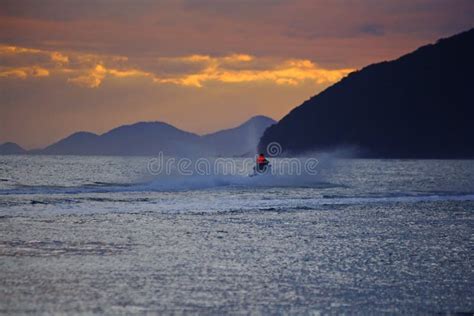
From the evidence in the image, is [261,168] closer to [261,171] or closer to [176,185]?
[261,171]

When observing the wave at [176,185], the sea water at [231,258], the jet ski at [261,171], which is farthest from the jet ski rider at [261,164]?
the sea water at [231,258]

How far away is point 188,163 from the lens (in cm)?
9994

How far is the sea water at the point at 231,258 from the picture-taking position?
15758 mm

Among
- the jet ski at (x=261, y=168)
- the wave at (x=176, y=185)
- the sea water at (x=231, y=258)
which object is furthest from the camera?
the jet ski at (x=261, y=168)

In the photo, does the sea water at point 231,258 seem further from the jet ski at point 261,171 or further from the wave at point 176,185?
the jet ski at point 261,171

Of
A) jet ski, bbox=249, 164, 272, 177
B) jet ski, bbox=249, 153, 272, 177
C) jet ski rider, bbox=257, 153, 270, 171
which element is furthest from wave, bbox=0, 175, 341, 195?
jet ski rider, bbox=257, 153, 270, 171

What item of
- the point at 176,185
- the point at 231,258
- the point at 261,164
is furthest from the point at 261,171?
the point at 231,258

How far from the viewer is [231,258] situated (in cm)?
2139

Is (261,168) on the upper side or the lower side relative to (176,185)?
upper

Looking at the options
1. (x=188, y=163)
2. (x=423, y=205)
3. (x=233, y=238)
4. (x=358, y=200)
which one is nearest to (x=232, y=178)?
(x=358, y=200)

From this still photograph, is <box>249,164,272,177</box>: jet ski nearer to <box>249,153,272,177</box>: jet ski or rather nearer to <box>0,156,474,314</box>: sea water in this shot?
<box>249,153,272,177</box>: jet ski

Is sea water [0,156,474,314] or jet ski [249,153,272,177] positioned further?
jet ski [249,153,272,177]

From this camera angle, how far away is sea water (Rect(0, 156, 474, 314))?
15.8m

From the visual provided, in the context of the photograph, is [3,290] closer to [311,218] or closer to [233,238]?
[233,238]
